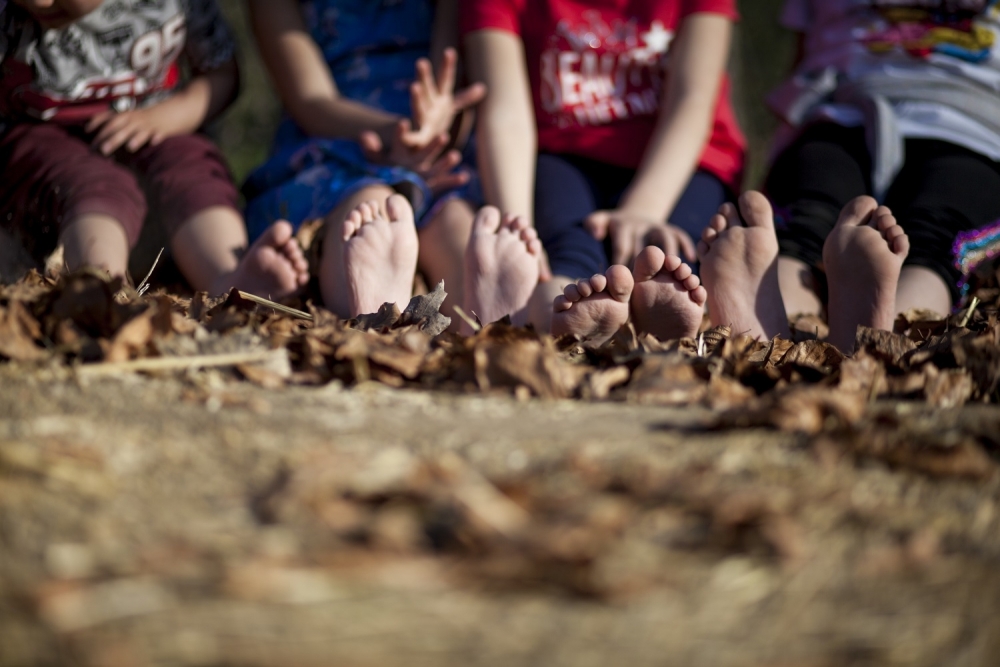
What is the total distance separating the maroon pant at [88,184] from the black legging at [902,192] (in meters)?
1.36

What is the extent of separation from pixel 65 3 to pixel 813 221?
1.79m

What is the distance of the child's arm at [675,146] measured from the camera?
6.79 ft

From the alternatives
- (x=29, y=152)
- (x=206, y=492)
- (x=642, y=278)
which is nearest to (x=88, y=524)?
(x=206, y=492)

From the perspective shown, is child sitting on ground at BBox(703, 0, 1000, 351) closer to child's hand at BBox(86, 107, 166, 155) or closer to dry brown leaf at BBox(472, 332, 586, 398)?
dry brown leaf at BBox(472, 332, 586, 398)

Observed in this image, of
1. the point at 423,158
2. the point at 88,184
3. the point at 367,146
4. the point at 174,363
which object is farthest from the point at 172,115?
the point at 174,363

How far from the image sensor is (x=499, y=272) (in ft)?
5.55

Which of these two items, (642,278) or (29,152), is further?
(29,152)

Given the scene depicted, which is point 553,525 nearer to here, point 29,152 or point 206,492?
point 206,492

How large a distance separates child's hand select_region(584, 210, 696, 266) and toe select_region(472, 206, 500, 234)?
1.27 feet

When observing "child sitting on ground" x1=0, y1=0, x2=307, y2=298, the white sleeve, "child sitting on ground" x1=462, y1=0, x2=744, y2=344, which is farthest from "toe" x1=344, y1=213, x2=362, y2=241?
the white sleeve

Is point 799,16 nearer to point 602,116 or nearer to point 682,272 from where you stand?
point 602,116

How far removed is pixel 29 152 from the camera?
2.16m

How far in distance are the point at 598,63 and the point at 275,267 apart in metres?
1.09

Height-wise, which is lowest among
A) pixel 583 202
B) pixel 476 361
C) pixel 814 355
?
pixel 583 202
